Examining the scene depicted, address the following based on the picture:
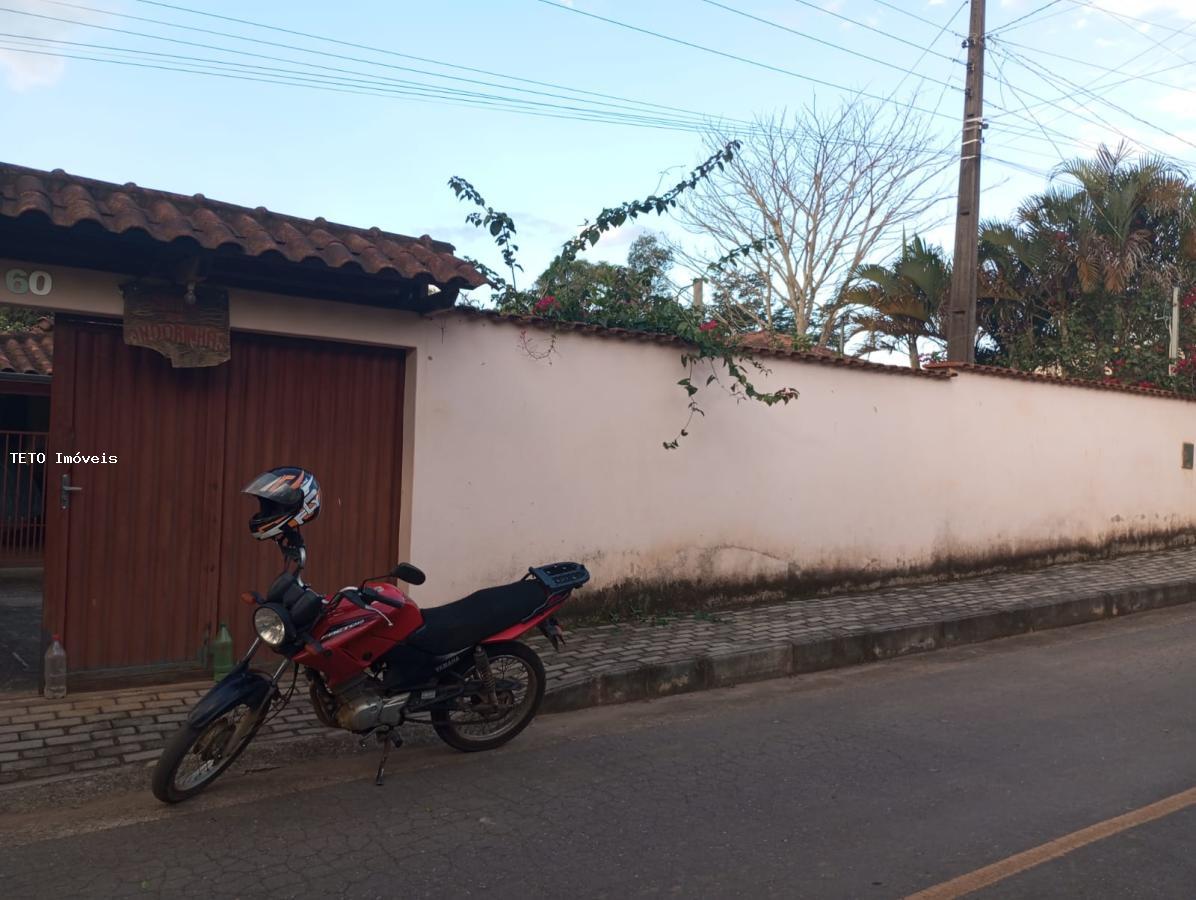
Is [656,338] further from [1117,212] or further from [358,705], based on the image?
[1117,212]

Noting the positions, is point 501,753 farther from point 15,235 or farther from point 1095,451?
point 1095,451

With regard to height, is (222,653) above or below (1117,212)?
below

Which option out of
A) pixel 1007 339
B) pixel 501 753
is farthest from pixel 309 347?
pixel 1007 339

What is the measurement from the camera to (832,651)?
744cm

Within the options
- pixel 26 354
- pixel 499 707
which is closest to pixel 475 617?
pixel 499 707

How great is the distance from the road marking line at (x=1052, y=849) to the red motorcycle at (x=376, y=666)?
8.09 feet

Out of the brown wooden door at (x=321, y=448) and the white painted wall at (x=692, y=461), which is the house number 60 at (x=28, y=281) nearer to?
the white painted wall at (x=692, y=461)

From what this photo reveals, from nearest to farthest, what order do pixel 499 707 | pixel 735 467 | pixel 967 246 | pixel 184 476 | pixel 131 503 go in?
pixel 499 707 → pixel 131 503 → pixel 184 476 → pixel 735 467 → pixel 967 246

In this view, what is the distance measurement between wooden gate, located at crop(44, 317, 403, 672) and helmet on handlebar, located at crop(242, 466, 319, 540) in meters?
1.78

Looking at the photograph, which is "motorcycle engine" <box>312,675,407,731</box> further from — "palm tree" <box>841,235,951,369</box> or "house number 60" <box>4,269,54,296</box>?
"palm tree" <box>841,235,951,369</box>

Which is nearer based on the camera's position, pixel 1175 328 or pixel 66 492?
pixel 66 492

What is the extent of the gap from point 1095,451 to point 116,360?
35.8ft

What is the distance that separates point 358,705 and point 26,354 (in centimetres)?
974

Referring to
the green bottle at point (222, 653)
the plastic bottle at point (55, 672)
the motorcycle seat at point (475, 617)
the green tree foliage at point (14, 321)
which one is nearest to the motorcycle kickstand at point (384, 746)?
the motorcycle seat at point (475, 617)
